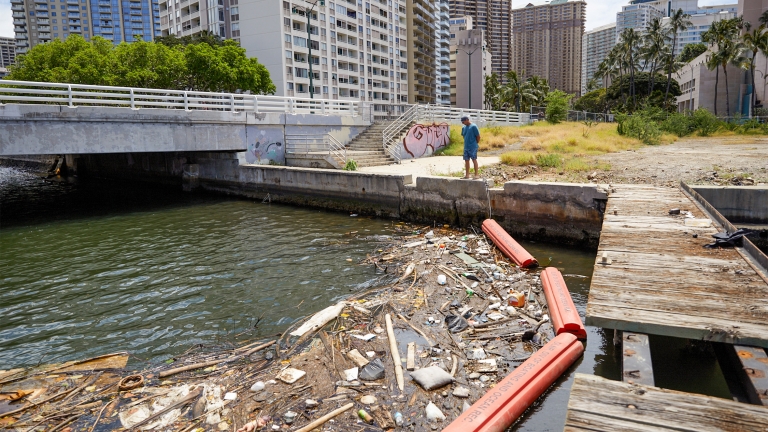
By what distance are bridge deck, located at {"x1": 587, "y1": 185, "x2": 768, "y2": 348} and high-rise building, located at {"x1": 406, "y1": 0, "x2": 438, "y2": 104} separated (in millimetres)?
89076

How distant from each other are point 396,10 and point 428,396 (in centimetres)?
9199

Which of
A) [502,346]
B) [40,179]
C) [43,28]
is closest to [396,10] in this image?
[40,179]

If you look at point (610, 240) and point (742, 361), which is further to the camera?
point (610, 240)

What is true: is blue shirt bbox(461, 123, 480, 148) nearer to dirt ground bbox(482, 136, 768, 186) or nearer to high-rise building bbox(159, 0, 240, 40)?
dirt ground bbox(482, 136, 768, 186)

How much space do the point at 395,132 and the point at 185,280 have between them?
1753cm

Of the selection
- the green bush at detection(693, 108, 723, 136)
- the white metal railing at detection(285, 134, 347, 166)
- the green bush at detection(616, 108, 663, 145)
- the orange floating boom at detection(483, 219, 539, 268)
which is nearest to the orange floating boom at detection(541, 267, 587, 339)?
→ the orange floating boom at detection(483, 219, 539, 268)

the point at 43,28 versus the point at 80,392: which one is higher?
the point at 43,28

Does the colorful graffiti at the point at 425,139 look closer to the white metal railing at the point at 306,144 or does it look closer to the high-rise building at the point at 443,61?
the white metal railing at the point at 306,144

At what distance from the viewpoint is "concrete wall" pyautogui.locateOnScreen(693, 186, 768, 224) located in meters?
11.1

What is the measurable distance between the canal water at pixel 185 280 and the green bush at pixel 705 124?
97.2ft

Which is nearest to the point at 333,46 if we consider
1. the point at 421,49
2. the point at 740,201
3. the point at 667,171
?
the point at 421,49

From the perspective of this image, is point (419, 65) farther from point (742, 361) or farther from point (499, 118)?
point (742, 361)

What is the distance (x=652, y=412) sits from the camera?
3322 mm

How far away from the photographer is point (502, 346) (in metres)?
6.41
